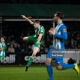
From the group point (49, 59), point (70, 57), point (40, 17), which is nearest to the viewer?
point (49, 59)

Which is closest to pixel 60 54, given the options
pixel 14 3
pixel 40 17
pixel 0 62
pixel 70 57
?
pixel 70 57

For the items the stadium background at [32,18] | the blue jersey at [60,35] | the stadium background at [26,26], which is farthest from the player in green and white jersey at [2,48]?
the blue jersey at [60,35]

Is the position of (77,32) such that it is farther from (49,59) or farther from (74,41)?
(49,59)

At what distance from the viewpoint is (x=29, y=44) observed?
20438 millimetres

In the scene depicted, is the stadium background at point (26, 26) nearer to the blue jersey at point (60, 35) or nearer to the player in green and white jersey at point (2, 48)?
the player in green and white jersey at point (2, 48)

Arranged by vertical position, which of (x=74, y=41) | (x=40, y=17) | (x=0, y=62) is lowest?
(x=0, y=62)

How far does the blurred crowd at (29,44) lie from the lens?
63.0 feet

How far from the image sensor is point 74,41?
19719mm

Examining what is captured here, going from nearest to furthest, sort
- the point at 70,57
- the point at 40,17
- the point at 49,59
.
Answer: the point at 49,59 < the point at 70,57 < the point at 40,17

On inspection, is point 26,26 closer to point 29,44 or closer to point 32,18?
point 32,18

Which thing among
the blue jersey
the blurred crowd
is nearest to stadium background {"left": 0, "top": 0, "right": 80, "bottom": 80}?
the blurred crowd

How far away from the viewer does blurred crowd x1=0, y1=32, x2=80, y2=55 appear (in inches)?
755

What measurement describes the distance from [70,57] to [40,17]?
A: 4.11m

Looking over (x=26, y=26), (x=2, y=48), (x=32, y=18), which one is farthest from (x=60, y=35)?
(x=26, y=26)
